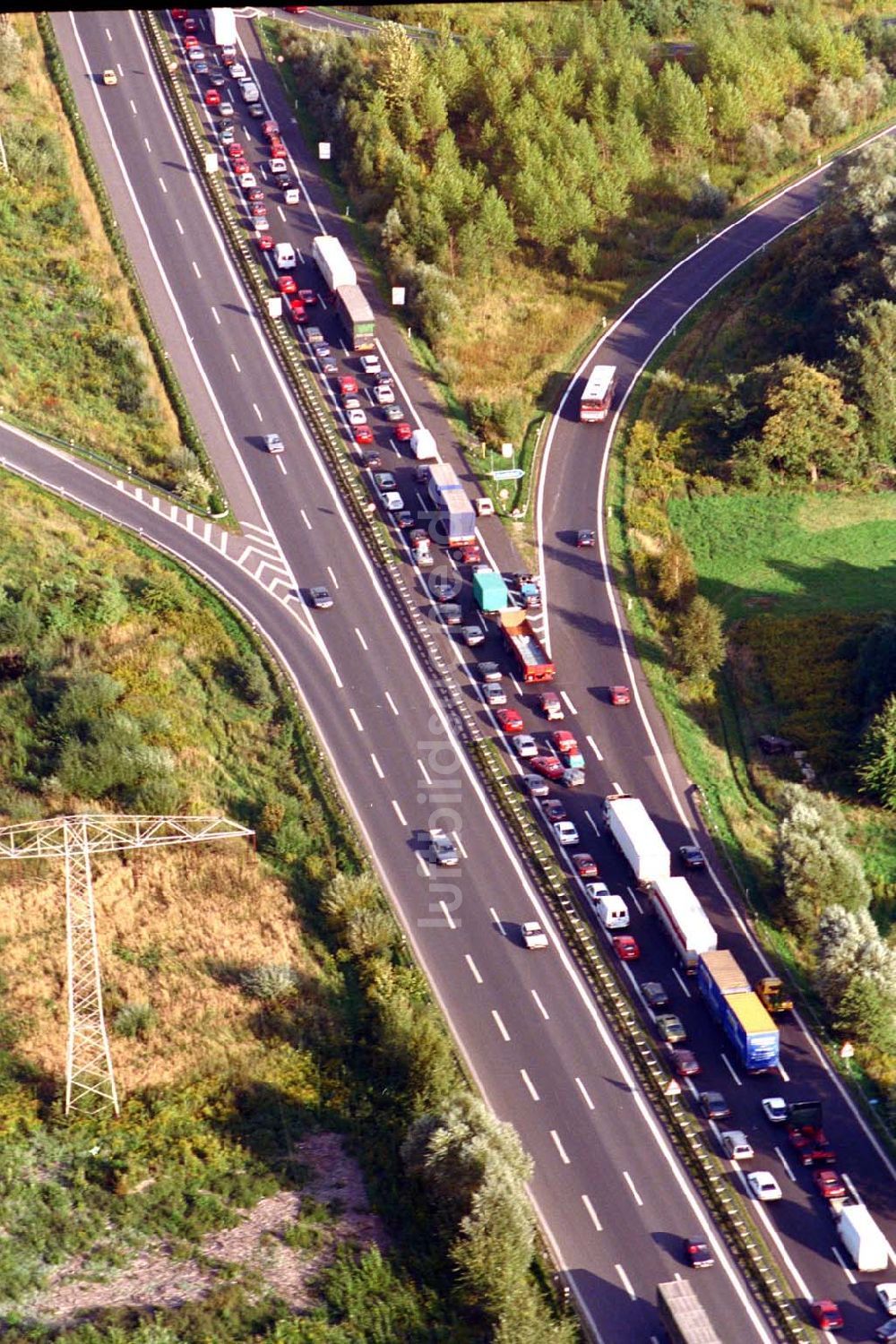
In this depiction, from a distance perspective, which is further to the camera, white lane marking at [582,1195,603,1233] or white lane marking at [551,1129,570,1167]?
white lane marking at [551,1129,570,1167]

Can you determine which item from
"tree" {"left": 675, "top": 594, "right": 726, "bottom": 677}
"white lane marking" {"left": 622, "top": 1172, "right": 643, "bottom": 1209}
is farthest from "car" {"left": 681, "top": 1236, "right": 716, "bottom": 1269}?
"tree" {"left": 675, "top": 594, "right": 726, "bottom": 677}

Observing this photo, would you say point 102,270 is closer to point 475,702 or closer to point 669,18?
point 475,702

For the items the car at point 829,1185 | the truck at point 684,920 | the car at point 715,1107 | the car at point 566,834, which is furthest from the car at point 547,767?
the car at point 829,1185

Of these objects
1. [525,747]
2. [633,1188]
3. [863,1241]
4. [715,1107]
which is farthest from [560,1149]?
[525,747]

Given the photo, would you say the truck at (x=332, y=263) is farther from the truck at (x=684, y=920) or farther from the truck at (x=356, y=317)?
the truck at (x=684, y=920)

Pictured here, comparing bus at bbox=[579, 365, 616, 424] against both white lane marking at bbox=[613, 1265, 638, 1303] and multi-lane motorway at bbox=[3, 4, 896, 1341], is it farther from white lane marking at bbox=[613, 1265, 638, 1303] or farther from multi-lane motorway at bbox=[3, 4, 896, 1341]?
white lane marking at bbox=[613, 1265, 638, 1303]

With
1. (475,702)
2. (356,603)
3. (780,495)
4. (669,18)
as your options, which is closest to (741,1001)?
(475,702)
